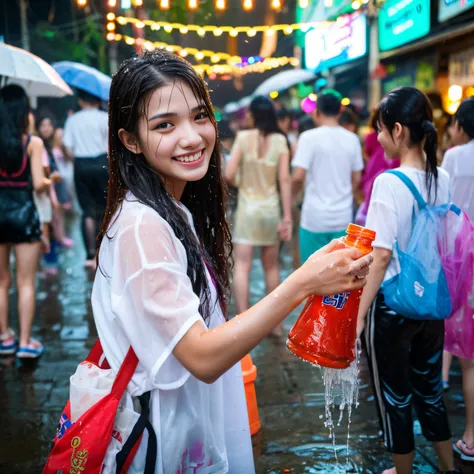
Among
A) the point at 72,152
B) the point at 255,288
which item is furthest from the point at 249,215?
the point at 72,152

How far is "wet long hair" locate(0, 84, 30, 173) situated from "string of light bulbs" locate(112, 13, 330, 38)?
4156 mm

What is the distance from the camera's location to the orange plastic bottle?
5.76 feet

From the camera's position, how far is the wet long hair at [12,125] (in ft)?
15.9

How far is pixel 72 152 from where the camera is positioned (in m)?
7.88

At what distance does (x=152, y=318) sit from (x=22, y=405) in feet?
10.2

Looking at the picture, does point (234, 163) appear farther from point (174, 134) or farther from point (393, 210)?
point (174, 134)

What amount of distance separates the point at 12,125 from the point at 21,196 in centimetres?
55

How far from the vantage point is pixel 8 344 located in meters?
5.21

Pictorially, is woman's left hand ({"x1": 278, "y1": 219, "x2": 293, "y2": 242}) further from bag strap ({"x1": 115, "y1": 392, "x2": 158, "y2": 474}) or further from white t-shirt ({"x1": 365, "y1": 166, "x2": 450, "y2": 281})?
bag strap ({"x1": 115, "y1": 392, "x2": 158, "y2": 474})

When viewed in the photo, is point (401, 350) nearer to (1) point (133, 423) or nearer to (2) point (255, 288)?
(1) point (133, 423)

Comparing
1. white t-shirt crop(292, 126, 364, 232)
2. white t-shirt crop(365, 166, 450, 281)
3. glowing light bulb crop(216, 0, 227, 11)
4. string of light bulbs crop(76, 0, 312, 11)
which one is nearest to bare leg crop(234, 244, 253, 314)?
white t-shirt crop(292, 126, 364, 232)

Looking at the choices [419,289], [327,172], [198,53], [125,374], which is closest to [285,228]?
[327,172]

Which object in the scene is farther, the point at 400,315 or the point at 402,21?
the point at 402,21

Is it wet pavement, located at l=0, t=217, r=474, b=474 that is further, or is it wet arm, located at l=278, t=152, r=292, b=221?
wet arm, located at l=278, t=152, r=292, b=221
